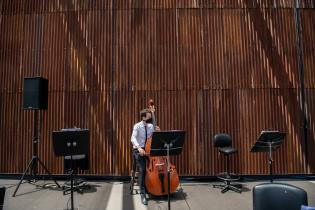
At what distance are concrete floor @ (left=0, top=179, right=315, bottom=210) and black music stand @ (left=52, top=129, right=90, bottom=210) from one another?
984mm

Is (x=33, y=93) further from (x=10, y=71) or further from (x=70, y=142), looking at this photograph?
(x=70, y=142)

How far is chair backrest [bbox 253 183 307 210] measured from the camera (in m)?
3.07

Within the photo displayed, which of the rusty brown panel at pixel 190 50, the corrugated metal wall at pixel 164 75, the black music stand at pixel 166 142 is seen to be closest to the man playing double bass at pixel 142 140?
the black music stand at pixel 166 142

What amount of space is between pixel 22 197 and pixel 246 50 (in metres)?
6.29

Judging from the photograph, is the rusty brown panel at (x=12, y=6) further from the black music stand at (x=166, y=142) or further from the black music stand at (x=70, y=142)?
the black music stand at (x=166, y=142)

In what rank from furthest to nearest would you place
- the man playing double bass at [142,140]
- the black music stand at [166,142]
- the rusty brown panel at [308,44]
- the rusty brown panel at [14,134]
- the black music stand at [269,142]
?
1. the rusty brown panel at [308,44]
2. the rusty brown panel at [14,134]
3. the man playing double bass at [142,140]
4. the black music stand at [269,142]
5. the black music stand at [166,142]

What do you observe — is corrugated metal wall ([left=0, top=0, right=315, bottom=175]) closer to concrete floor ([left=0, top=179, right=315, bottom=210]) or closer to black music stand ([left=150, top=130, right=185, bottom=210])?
concrete floor ([left=0, top=179, right=315, bottom=210])

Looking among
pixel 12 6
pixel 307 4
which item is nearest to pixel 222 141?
pixel 307 4

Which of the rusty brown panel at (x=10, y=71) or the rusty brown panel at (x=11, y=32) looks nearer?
the rusty brown panel at (x=10, y=71)

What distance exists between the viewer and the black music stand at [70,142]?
5.26 m

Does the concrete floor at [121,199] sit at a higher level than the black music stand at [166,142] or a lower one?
lower

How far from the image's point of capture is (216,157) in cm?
810

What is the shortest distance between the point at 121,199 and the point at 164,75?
3.39 meters

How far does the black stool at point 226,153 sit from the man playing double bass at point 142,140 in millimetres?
1713
